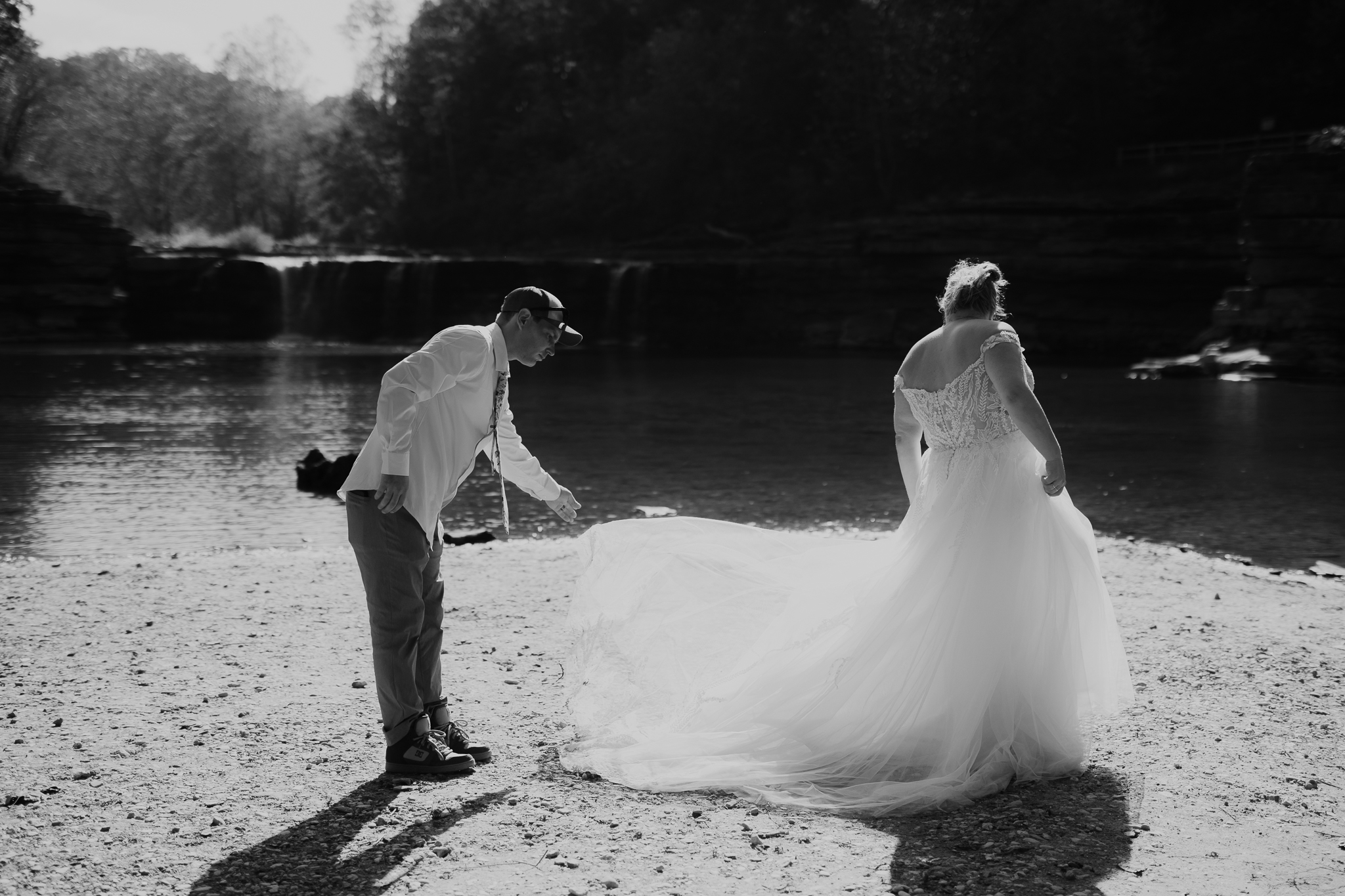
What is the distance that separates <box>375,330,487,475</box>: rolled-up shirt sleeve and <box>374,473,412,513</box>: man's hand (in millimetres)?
25

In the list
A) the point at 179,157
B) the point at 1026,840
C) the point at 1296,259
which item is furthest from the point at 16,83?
the point at 1026,840

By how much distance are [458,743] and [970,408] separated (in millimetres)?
2809

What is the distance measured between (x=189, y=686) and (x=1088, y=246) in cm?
4110

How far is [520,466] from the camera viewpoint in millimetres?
5551

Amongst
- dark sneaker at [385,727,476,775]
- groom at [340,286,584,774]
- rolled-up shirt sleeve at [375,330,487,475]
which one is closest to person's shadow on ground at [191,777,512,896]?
dark sneaker at [385,727,476,775]

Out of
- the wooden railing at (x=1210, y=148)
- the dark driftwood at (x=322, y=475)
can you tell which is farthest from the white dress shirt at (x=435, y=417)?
the wooden railing at (x=1210, y=148)

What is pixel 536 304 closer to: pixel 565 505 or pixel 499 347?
pixel 499 347

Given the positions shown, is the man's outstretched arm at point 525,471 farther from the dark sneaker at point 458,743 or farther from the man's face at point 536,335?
the dark sneaker at point 458,743

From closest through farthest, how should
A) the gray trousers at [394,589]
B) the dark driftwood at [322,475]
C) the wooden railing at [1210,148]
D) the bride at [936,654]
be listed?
the gray trousers at [394,589] < the bride at [936,654] < the dark driftwood at [322,475] < the wooden railing at [1210,148]

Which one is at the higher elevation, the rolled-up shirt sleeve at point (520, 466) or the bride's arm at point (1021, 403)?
the bride's arm at point (1021, 403)

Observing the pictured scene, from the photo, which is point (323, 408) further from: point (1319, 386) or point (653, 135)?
point (653, 135)

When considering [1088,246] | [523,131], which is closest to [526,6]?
[523,131]

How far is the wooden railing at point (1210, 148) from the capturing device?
4628cm

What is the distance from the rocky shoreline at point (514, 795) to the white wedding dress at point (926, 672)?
8.0 inches
